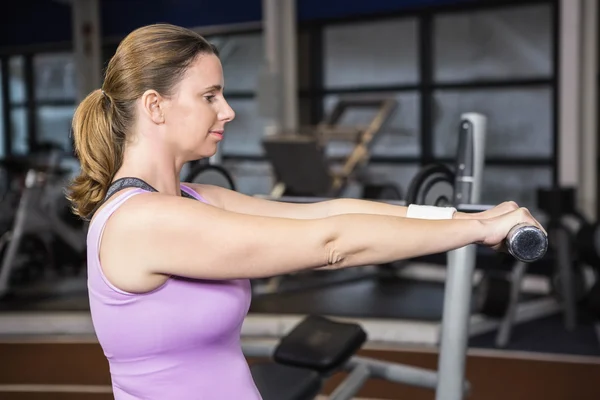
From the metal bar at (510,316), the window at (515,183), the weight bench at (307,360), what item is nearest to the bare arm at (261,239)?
the weight bench at (307,360)

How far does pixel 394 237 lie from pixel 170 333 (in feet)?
1.09

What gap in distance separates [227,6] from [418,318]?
Result: 10.9ft

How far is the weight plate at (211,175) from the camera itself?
6.92 ft

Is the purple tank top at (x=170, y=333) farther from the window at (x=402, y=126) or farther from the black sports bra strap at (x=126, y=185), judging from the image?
the window at (x=402, y=126)

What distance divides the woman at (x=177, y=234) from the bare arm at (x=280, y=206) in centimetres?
15

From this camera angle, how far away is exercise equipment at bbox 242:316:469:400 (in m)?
1.85

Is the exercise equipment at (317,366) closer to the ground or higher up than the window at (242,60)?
closer to the ground

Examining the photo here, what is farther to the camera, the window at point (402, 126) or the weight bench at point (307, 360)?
the window at point (402, 126)

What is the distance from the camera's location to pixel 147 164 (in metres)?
1.05

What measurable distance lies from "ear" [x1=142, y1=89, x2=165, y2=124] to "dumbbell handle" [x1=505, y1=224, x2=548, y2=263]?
1.61 ft

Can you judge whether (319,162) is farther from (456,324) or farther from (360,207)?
(360,207)

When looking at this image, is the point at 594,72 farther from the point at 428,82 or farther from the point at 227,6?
the point at 227,6

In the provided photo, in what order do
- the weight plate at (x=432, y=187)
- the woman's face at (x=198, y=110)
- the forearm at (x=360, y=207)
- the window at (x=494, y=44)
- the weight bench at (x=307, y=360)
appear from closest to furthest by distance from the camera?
the woman's face at (x=198, y=110) → the forearm at (x=360, y=207) → the weight plate at (x=432, y=187) → the weight bench at (x=307, y=360) → the window at (x=494, y=44)

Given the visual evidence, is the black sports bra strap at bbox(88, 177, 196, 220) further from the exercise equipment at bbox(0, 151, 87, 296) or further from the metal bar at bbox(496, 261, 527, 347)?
the exercise equipment at bbox(0, 151, 87, 296)
